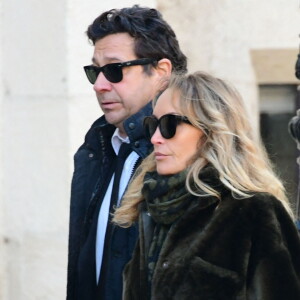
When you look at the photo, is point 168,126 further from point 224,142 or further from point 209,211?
point 209,211

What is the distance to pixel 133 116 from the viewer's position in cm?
400

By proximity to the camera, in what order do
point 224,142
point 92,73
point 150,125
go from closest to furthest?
point 224,142
point 150,125
point 92,73

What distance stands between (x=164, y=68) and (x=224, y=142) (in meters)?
0.74

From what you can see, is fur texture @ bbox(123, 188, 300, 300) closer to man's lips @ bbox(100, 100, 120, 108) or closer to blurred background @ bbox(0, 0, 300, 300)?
man's lips @ bbox(100, 100, 120, 108)

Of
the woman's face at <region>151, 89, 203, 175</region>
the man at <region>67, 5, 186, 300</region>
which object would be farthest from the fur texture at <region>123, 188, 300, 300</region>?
the man at <region>67, 5, 186, 300</region>

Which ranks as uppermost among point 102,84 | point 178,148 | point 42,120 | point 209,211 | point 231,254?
point 102,84

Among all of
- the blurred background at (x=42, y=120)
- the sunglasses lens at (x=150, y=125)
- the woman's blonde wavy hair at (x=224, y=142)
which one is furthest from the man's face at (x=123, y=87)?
the blurred background at (x=42, y=120)

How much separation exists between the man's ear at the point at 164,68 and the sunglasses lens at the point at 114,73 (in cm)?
14

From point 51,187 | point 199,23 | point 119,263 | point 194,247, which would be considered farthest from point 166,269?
point 199,23

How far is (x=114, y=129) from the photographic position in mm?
4332

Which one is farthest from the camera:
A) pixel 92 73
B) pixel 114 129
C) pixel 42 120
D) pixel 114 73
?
pixel 42 120

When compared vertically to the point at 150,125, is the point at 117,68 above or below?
above

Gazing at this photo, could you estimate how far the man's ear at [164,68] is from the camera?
4.14 m

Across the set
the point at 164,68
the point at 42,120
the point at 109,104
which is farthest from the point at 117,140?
the point at 42,120
